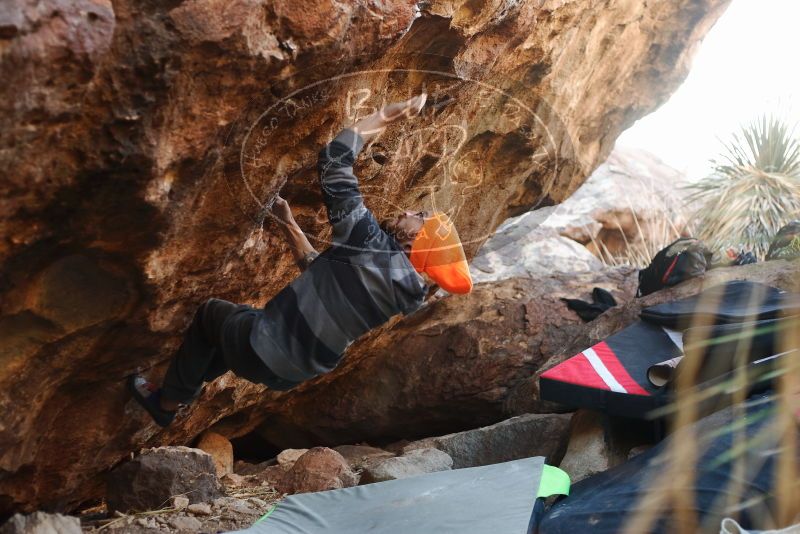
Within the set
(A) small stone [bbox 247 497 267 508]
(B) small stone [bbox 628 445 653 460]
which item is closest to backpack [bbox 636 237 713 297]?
(B) small stone [bbox 628 445 653 460]

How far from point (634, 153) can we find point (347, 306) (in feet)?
58.8

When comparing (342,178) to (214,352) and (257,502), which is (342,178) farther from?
(257,502)

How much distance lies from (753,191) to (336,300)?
8.37m

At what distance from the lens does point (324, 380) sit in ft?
25.7

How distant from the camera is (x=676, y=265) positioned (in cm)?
756

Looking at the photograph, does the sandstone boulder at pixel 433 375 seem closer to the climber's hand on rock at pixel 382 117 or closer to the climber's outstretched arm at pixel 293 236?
the climber's outstretched arm at pixel 293 236

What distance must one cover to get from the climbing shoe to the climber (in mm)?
276

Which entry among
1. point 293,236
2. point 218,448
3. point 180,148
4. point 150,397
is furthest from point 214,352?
point 218,448

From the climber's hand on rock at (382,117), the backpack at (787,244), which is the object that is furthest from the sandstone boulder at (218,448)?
the backpack at (787,244)

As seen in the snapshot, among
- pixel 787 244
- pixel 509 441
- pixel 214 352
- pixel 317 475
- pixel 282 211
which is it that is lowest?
pixel 787 244

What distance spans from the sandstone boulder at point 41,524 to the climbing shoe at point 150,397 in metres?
0.71

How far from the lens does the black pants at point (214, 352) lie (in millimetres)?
4219

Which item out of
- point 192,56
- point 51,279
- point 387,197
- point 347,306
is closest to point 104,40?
point 192,56

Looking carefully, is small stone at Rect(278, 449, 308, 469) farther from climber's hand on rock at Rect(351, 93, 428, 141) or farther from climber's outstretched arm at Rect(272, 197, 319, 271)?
climber's hand on rock at Rect(351, 93, 428, 141)
